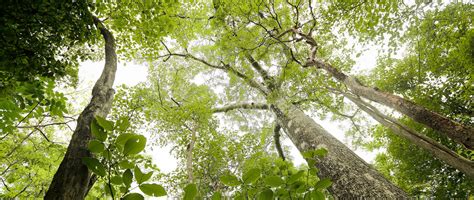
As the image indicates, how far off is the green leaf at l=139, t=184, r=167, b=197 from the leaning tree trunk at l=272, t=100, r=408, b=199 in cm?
178

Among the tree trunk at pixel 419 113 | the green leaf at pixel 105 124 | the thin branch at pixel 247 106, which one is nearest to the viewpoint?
the green leaf at pixel 105 124

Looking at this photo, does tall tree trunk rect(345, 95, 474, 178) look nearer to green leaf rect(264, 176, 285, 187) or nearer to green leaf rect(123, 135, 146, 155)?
green leaf rect(264, 176, 285, 187)

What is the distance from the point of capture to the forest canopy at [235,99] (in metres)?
1.43

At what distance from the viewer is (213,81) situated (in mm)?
9586

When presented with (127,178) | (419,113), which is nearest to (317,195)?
(127,178)

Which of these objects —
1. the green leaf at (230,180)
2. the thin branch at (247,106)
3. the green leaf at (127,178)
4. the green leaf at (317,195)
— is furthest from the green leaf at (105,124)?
the thin branch at (247,106)

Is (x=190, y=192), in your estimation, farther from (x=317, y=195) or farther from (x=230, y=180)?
(x=317, y=195)

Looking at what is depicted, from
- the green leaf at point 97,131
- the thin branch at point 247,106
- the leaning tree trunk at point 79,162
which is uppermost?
the thin branch at point 247,106

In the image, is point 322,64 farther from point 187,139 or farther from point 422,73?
point 187,139

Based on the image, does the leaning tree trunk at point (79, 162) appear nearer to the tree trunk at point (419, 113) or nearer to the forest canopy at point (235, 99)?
the forest canopy at point (235, 99)

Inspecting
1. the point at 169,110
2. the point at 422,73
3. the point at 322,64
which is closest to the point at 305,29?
the point at 322,64

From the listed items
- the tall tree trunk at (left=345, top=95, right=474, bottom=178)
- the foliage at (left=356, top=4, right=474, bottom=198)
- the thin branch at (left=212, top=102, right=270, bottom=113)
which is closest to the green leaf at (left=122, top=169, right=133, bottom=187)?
the tall tree trunk at (left=345, top=95, right=474, bottom=178)

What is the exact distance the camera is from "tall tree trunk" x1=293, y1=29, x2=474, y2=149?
114 inches

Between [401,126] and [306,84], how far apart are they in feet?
6.67
